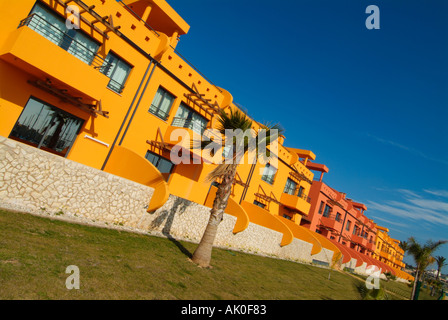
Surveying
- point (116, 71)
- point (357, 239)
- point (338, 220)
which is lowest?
point (357, 239)

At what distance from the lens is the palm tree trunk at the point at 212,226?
10.1m

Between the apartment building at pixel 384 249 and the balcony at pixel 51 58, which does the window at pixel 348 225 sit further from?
the balcony at pixel 51 58

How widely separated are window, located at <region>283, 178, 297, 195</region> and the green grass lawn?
18025mm

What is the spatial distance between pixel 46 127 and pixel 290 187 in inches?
943

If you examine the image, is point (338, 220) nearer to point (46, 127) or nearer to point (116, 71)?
point (116, 71)

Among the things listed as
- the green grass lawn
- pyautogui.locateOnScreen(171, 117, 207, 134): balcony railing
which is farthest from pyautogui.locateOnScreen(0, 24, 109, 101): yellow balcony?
pyautogui.locateOnScreen(171, 117, 207, 134): balcony railing

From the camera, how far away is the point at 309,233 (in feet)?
85.8

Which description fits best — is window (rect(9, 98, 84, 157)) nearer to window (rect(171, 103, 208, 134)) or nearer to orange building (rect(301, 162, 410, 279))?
window (rect(171, 103, 208, 134))

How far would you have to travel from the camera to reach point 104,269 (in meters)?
6.36

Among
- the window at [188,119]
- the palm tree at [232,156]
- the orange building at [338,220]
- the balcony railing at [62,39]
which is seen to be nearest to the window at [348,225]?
the orange building at [338,220]

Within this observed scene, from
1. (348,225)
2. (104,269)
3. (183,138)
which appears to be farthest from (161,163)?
(348,225)

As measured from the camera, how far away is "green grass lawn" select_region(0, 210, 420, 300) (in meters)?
4.89
